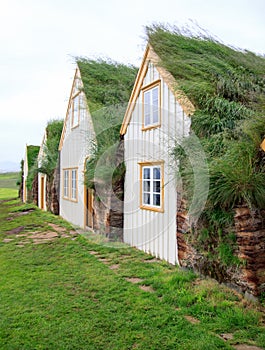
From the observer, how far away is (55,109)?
22.2 meters

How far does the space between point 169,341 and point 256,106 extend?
4.39 metres

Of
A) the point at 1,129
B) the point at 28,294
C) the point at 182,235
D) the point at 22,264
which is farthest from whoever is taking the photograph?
the point at 1,129

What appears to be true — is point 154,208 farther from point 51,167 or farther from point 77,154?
point 51,167

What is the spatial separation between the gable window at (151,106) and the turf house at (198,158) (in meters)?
0.03

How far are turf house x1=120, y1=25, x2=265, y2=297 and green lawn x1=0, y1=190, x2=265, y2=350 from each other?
62 cm

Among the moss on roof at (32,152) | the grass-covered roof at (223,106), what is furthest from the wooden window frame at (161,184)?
the moss on roof at (32,152)

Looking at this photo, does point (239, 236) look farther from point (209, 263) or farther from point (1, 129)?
point (1, 129)

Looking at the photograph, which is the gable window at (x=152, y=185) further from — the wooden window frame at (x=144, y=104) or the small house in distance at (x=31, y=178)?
the small house in distance at (x=31, y=178)

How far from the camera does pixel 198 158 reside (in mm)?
5434

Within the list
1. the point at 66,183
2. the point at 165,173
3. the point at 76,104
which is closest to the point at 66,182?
the point at 66,183

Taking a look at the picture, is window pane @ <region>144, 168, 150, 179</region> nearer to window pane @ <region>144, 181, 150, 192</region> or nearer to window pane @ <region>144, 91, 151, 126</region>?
window pane @ <region>144, 181, 150, 192</region>

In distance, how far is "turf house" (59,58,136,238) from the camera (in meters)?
9.77

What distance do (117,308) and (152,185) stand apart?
403 cm

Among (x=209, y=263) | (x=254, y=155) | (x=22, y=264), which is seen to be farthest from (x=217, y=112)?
(x=22, y=264)
